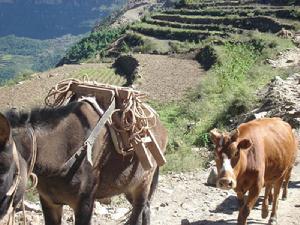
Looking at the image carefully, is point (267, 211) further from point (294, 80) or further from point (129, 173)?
point (294, 80)

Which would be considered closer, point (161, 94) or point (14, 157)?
point (14, 157)

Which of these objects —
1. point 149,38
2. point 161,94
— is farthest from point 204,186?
point 149,38

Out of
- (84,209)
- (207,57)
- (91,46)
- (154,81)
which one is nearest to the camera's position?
(84,209)

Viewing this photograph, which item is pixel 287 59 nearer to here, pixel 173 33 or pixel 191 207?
pixel 191 207

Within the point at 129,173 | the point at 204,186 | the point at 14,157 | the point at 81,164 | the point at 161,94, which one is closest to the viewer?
the point at 14,157

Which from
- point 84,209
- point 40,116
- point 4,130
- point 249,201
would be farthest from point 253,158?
point 4,130

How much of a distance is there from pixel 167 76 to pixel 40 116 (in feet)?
116

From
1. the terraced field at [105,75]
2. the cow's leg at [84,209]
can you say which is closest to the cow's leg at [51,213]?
the cow's leg at [84,209]

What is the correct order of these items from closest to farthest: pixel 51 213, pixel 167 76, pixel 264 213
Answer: pixel 51 213
pixel 264 213
pixel 167 76

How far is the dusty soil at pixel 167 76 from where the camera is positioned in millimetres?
33281

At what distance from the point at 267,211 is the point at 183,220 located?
109cm

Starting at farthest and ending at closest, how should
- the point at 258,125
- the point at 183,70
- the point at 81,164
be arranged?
the point at 183,70 → the point at 258,125 → the point at 81,164

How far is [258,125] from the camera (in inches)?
231

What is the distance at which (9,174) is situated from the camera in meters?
2.73
